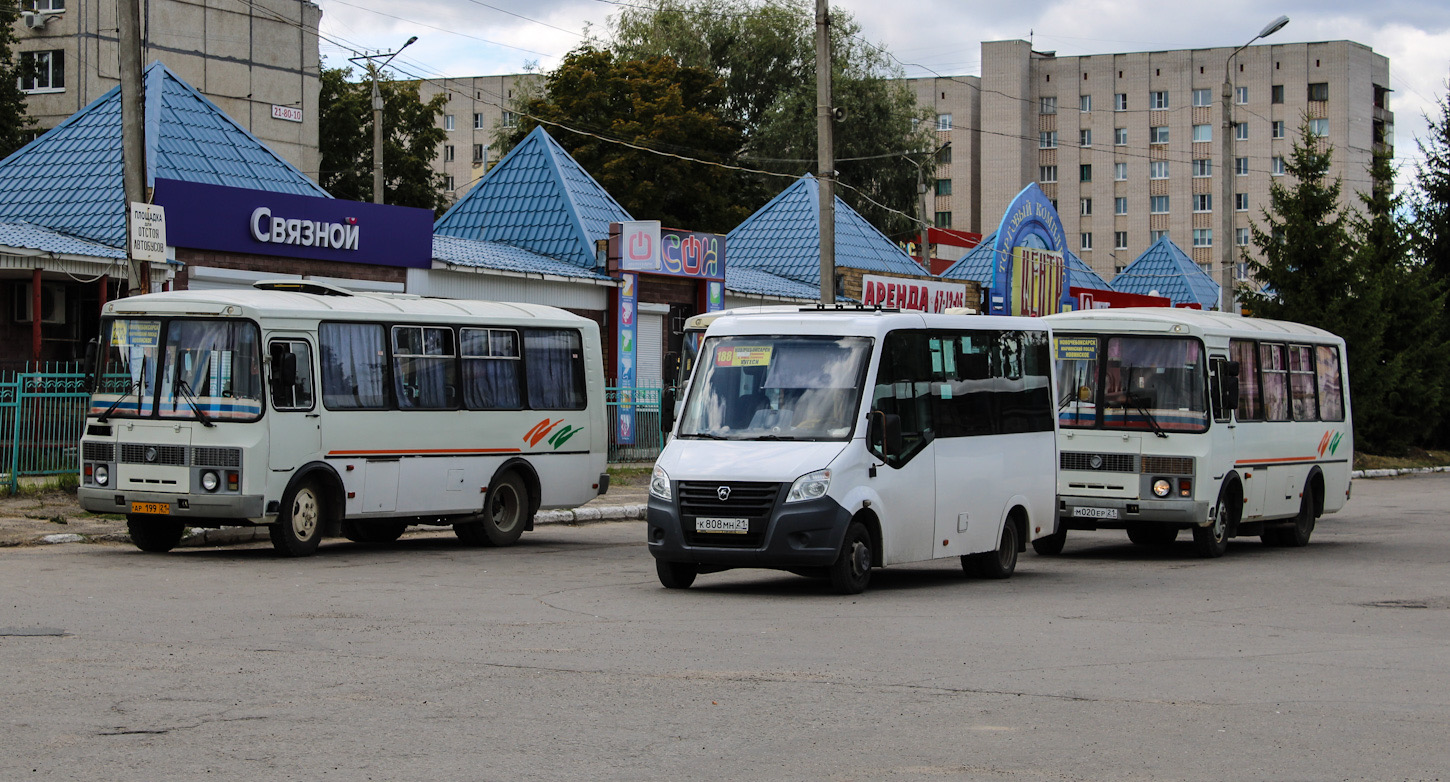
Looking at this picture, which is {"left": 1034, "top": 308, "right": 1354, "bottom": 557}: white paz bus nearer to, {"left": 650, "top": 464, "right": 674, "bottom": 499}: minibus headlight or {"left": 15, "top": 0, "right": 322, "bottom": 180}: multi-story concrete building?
{"left": 650, "top": 464, "right": 674, "bottom": 499}: minibus headlight

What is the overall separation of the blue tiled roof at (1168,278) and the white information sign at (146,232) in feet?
172

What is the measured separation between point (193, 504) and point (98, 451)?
1298 mm

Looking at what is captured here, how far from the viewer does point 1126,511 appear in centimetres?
1791

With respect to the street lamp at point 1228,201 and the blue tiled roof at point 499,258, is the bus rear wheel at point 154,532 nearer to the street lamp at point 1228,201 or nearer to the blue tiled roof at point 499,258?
the blue tiled roof at point 499,258

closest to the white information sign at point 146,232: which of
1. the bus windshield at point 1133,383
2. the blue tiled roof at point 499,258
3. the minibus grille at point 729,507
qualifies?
the minibus grille at point 729,507

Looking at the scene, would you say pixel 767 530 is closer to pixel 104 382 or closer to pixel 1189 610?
pixel 1189 610

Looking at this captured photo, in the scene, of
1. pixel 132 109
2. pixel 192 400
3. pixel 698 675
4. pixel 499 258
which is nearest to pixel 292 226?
pixel 499 258

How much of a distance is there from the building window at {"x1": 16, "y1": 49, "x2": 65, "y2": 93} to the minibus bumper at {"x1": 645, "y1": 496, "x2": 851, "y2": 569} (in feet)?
191

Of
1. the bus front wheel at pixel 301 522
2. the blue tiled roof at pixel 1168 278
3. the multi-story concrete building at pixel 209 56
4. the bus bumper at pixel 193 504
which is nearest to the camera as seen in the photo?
the bus bumper at pixel 193 504

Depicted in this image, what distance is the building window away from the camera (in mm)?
63938

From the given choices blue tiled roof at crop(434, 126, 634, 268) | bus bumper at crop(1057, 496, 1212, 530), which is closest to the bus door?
bus bumper at crop(1057, 496, 1212, 530)

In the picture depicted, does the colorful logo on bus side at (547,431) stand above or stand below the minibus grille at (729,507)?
above

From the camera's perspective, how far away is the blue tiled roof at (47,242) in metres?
23.6

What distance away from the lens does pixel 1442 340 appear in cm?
5016
